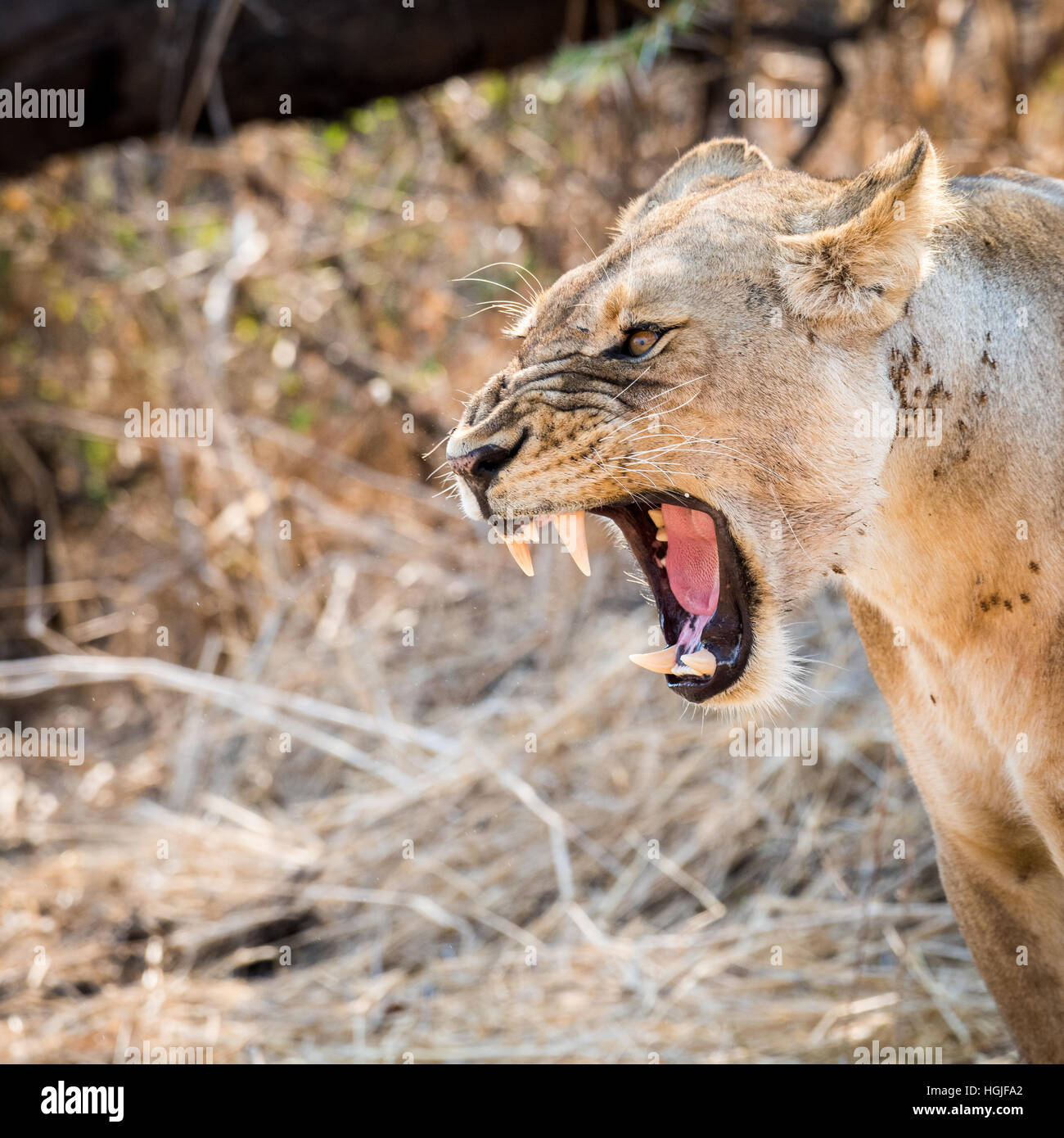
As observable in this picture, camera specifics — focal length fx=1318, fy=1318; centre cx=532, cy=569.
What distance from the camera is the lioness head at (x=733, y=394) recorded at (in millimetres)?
2475

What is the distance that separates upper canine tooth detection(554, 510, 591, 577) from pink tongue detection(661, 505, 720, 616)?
0.64 ft

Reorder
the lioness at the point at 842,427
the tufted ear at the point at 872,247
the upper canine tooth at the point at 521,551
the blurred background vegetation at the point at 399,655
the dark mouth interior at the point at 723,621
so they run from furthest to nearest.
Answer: the blurred background vegetation at the point at 399,655 → the upper canine tooth at the point at 521,551 → the dark mouth interior at the point at 723,621 → the lioness at the point at 842,427 → the tufted ear at the point at 872,247

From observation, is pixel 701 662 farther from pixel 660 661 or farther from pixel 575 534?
pixel 575 534

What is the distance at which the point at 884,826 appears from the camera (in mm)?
4742

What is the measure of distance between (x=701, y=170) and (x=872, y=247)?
2.80 feet

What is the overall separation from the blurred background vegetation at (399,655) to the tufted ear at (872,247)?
1.79 m

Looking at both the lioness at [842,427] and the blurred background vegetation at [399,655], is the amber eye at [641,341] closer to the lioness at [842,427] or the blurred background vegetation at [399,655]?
the lioness at [842,427]

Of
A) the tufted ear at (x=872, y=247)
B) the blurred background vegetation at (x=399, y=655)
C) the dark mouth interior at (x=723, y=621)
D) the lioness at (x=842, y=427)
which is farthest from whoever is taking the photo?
the blurred background vegetation at (x=399, y=655)

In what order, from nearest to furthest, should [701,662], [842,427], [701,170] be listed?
[842,427], [701,662], [701,170]

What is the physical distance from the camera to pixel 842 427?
2.53m

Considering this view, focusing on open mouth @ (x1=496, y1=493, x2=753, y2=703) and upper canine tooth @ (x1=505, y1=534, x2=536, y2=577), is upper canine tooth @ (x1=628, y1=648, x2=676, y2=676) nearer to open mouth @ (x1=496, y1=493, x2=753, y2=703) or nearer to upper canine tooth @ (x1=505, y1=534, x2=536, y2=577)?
open mouth @ (x1=496, y1=493, x2=753, y2=703)

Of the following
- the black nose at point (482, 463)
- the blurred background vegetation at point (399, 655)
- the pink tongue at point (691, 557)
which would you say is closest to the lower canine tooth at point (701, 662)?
the pink tongue at point (691, 557)

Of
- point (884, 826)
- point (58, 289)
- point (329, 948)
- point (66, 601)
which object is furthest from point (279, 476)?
point (884, 826)

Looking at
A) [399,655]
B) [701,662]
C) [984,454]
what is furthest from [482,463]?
[399,655]
